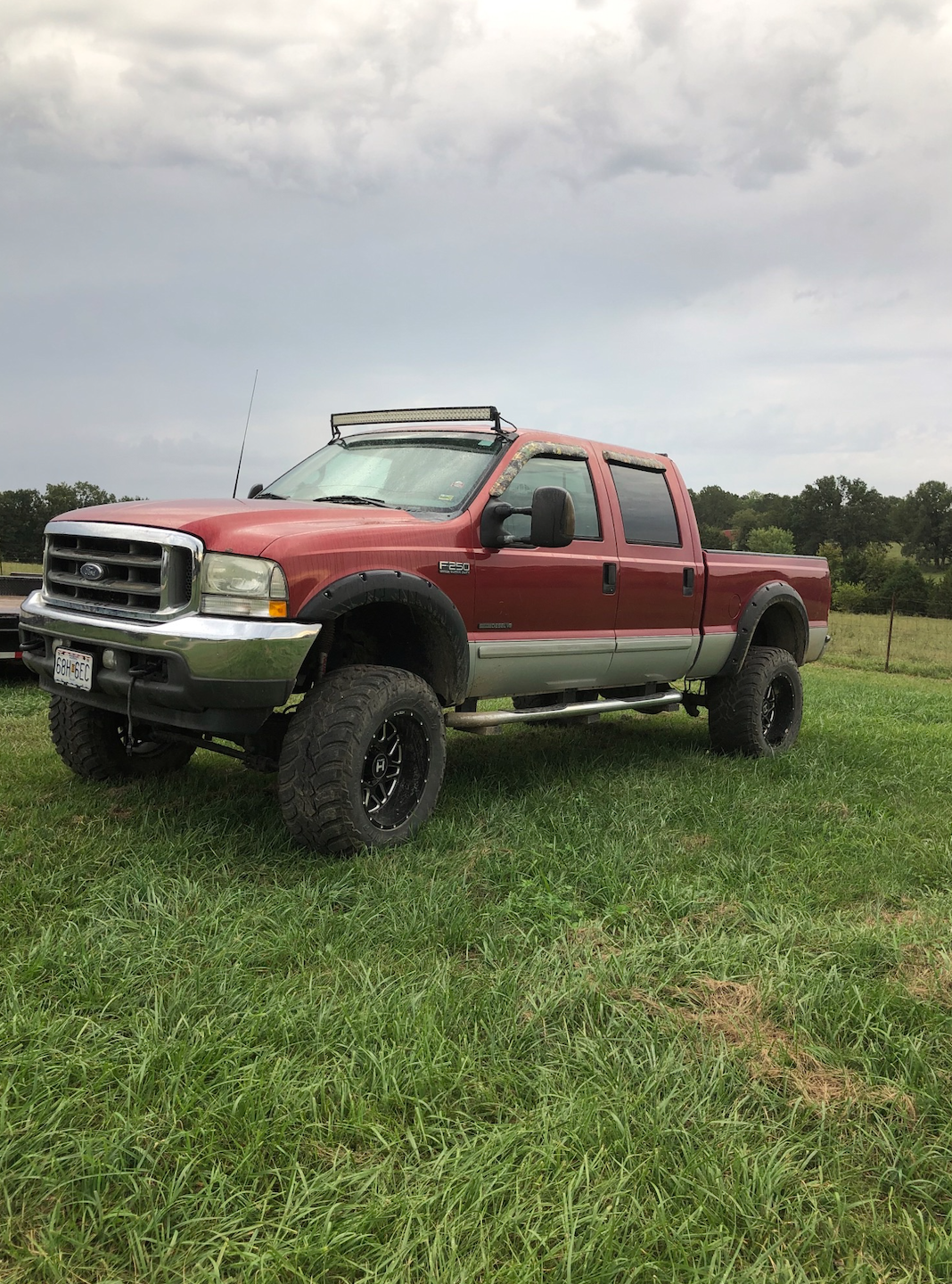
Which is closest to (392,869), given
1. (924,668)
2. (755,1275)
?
(755,1275)

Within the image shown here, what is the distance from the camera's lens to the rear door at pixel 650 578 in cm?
590

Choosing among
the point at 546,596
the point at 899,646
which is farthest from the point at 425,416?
the point at 899,646

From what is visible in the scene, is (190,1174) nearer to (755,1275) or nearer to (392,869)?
(755,1275)

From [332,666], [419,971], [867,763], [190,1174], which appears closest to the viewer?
[190,1174]

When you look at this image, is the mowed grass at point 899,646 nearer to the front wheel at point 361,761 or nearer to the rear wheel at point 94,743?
the front wheel at point 361,761

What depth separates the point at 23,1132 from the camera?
2.26m

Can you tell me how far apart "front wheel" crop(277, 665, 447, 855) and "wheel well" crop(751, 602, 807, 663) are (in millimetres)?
3961

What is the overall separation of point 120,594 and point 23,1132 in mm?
2510

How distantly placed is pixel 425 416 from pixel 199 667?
239 centimetres

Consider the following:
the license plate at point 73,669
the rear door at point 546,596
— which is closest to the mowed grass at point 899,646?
the rear door at point 546,596

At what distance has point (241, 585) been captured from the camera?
396 centimetres

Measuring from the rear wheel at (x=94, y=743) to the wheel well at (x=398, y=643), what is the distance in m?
1.14

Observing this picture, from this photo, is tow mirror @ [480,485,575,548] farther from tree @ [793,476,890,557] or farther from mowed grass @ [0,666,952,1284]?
tree @ [793,476,890,557]

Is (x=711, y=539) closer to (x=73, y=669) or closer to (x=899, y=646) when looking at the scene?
(x=73, y=669)
